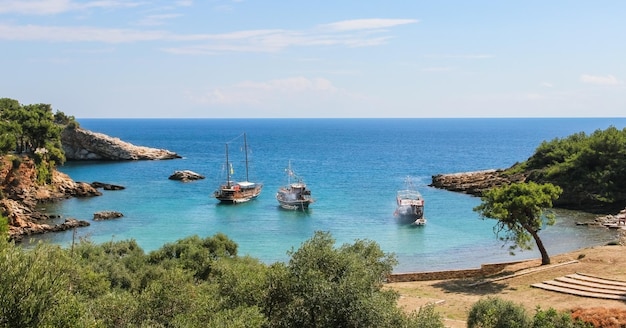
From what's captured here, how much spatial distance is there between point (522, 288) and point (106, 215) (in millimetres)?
44178

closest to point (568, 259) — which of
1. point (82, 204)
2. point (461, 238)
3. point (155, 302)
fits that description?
point (461, 238)

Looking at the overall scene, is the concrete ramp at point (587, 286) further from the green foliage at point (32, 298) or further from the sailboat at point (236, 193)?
the sailboat at point (236, 193)

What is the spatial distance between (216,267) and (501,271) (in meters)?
18.6

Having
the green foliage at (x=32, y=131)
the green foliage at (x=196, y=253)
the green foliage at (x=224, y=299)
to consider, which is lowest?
the green foliage at (x=196, y=253)

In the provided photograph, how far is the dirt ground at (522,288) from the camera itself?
86.4 feet

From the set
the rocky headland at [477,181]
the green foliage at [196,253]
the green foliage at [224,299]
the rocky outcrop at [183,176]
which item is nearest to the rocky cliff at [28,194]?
the rocky outcrop at [183,176]

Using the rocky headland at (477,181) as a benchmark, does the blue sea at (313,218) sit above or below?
below

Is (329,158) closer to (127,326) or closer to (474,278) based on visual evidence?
(474,278)

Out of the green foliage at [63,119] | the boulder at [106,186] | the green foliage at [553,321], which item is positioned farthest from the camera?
the green foliage at [63,119]

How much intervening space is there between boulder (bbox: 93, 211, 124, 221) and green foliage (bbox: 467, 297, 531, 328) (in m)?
45.3

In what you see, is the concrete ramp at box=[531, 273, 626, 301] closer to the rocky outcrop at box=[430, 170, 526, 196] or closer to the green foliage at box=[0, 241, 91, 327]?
the green foliage at box=[0, 241, 91, 327]

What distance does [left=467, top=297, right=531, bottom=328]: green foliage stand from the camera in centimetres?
2059

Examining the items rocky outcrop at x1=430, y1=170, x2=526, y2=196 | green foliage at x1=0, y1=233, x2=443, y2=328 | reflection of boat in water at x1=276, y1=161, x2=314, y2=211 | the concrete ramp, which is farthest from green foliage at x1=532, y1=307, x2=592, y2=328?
rocky outcrop at x1=430, y1=170, x2=526, y2=196

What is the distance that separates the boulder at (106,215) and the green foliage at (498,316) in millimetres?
45342
